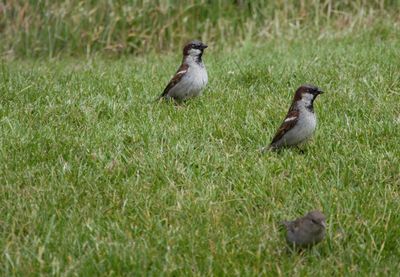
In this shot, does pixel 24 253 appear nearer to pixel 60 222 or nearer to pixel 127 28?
pixel 60 222

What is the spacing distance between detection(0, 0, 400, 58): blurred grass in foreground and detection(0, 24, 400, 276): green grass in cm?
280

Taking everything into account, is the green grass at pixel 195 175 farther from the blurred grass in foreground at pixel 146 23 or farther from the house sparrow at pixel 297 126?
the blurred grass in foreground at pixel 146 23

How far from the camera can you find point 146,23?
11758mm

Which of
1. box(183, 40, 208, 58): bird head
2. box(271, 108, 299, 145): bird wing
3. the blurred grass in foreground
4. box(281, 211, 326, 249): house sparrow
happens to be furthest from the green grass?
the blurred grass in foreground

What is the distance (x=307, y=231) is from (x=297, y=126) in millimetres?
1750

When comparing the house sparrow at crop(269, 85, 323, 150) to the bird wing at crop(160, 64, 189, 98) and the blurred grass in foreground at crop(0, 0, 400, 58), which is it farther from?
the blurred grass in foreground at crop(0, 0, 400, 58)

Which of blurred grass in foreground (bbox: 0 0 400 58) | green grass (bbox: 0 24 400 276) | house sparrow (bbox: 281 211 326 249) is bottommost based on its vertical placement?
blurred grass in foreground (bbox: 0 0 400 58)

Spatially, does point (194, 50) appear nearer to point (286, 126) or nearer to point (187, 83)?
point (187, 83)

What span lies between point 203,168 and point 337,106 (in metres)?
2.02

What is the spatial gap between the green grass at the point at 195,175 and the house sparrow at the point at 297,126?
0.51ft

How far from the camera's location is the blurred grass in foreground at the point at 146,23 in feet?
38.3

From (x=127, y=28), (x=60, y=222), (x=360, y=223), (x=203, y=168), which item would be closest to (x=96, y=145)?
(x=203, y=168)

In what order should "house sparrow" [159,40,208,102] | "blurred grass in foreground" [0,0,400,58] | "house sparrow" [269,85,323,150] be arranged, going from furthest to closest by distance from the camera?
"blurred grass in foreground" [0,0,400,58] < "house sparrow" [159,40,208,102] < "house sparrow" [269,85,323,150]

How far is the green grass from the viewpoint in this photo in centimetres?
464
